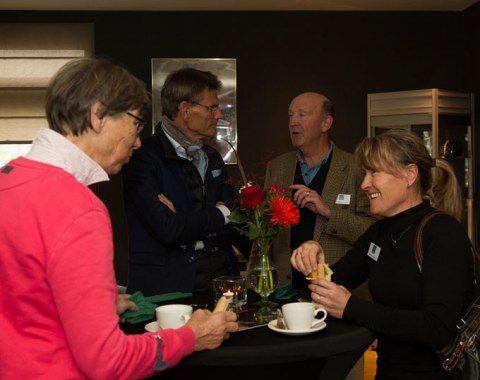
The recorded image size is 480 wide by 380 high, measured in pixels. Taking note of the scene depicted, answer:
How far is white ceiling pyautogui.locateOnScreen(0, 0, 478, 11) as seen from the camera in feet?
20.8

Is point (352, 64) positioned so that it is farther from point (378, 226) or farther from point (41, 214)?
point (41, 214)

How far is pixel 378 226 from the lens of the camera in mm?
2422

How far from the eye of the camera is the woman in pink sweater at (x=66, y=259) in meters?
1.35

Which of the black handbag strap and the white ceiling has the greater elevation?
the white ceiling

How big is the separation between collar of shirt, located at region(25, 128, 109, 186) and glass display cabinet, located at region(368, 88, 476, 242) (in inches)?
198

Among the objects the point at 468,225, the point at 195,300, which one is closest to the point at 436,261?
the point at 195,300

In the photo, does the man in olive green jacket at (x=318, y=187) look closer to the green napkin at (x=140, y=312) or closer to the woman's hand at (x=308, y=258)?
the woman's hand at (x=308, y=258)

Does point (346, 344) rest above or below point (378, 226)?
below

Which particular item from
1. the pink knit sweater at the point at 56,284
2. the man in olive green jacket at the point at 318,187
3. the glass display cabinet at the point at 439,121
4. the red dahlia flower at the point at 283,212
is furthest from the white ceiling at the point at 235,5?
the pink knit sweater at the point at 56,284

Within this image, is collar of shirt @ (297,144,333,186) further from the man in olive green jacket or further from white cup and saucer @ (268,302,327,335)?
white cup and saucer @ (268,302,327,335)

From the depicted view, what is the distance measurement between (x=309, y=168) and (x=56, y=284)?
256 cm

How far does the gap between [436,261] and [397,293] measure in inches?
7.5

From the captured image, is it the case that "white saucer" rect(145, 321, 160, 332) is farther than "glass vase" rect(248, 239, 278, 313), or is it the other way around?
"glass vase" rect(248, 239, 278, 313)

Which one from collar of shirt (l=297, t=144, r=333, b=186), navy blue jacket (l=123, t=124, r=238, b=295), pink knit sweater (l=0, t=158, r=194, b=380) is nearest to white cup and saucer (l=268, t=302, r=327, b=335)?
pink knit sweater (l=0, t=158, r=194, b=380)
